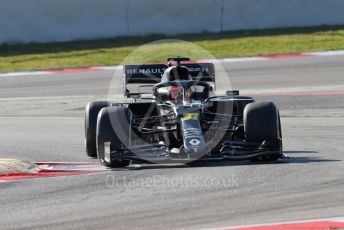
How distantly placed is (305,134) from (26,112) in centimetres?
616

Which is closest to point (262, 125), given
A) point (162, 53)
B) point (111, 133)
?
point (111, 133)

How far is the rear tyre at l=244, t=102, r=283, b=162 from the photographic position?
10.2m

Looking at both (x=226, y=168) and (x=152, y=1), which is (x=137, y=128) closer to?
(x=226, y=168)

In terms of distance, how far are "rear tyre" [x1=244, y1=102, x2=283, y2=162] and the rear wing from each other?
6.14ft

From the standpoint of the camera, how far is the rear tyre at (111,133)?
1025cm

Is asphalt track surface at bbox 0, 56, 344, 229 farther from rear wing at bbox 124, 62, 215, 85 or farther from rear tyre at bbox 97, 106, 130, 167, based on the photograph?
rear wing at bbox 124, 62, 215, 85

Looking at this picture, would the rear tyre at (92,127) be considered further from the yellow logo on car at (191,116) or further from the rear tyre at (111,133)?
the yellow logo on car at (191,116)

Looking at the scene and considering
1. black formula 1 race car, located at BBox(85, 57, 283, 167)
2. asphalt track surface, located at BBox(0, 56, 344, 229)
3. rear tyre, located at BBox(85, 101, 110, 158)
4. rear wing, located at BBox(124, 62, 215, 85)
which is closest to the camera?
asphalt track surface, located at BBox(0, 56, 344, 229)

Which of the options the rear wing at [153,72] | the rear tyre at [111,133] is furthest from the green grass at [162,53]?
the rear tyre at [111,133]

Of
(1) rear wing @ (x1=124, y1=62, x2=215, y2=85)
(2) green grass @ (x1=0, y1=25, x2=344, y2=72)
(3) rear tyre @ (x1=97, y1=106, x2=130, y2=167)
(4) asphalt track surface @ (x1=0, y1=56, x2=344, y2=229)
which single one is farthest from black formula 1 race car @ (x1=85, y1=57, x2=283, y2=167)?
(2) green grass @ (x1=0, y1=25, x2=344, y2=72)

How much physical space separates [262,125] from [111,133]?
5.59 feet

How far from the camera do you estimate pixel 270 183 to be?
28.4 ft

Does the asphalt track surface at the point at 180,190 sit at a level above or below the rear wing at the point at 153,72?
below

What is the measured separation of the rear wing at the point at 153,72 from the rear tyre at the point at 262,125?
187 centimetres
